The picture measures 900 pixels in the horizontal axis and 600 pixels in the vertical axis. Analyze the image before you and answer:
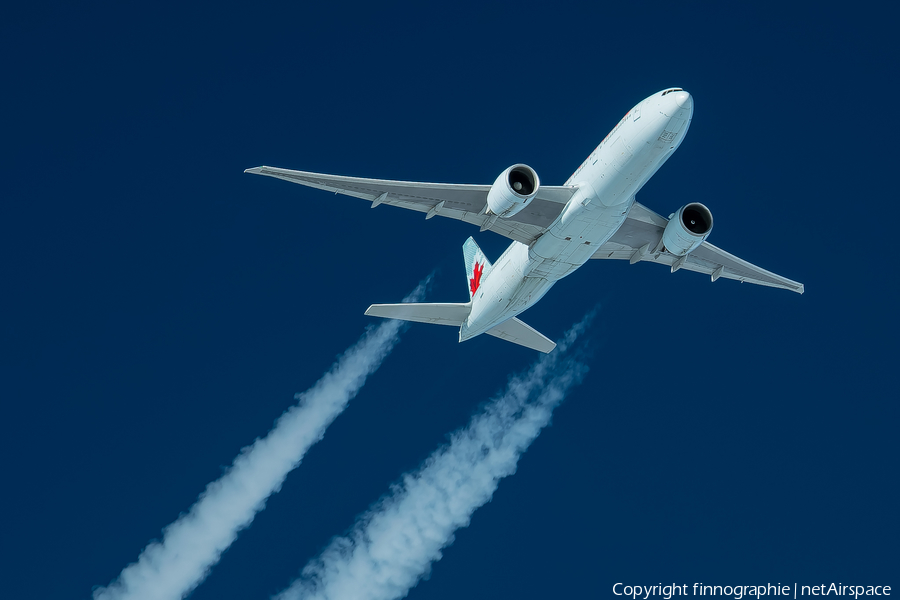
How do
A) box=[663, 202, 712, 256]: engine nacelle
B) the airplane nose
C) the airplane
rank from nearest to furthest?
1. the airplane nose
2. the airplane
3. box=[663, 202, 712, 256]: engine nacelle

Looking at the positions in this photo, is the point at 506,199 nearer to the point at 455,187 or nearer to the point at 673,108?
the point at 455,187

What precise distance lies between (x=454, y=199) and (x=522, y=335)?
11348mm

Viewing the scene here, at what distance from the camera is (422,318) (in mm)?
42781

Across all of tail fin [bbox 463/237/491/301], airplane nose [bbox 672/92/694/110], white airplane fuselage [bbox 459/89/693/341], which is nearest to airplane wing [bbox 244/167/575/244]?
white airplane fuselage [bbox 459/89/693/341]

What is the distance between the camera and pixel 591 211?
113 ft

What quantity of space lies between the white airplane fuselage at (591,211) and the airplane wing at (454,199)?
69 centimetres

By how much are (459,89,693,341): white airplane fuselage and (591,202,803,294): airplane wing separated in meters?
3.12

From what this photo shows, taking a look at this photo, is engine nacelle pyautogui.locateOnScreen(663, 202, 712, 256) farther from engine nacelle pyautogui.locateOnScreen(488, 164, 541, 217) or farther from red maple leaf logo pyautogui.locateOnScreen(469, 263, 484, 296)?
red maple leaf logo pyautogui.locateOnScreen(469, 263, 484, 296)

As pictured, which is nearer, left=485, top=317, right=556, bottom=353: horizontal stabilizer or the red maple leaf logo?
the red maple leaf logo

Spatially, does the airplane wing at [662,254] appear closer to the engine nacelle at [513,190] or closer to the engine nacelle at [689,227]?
the engine nacelle at [689,227]

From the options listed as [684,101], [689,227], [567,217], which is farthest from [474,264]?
[684,101]

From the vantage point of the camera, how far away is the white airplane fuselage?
31422 mm

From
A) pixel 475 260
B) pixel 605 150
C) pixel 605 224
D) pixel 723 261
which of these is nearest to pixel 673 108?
pixel 605 150

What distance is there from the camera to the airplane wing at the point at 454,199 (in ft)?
114
